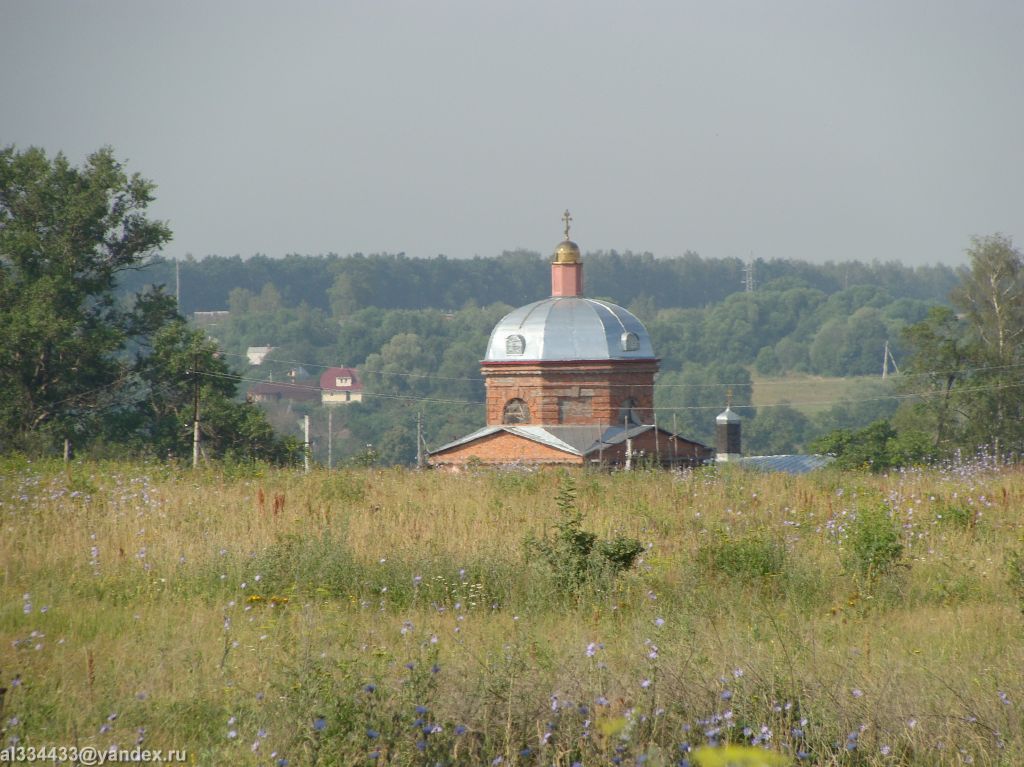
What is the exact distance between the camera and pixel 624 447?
31.8 metres

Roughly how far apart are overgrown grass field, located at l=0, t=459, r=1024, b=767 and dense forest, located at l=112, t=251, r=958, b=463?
65246 millimetres

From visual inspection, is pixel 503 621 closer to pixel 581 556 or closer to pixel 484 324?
pixel 581 556

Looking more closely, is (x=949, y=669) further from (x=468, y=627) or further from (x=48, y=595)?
(x=48, y=595)

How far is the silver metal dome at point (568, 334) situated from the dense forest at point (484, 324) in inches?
1650

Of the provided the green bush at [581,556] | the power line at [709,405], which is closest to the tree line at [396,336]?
the power line at [709,405]

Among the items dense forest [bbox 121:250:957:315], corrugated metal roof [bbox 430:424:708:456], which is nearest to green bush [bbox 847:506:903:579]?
corrugated metal roof [bbox 430:424:708:456]

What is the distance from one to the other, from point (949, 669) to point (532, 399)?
1093 inches

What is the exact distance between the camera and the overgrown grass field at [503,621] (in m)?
5.15

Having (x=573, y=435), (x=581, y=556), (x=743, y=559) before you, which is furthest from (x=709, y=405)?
(x=581, y=556)

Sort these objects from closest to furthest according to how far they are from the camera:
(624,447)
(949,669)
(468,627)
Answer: (949,669) < (468,627) < (624,447)

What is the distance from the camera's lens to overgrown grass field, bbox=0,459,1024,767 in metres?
5.15

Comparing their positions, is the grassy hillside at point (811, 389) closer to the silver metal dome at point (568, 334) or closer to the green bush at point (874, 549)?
the silver metal dome at point (568, 334)

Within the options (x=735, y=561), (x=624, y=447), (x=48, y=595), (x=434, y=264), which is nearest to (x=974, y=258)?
(x=624, y=447)

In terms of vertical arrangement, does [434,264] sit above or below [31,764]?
above
